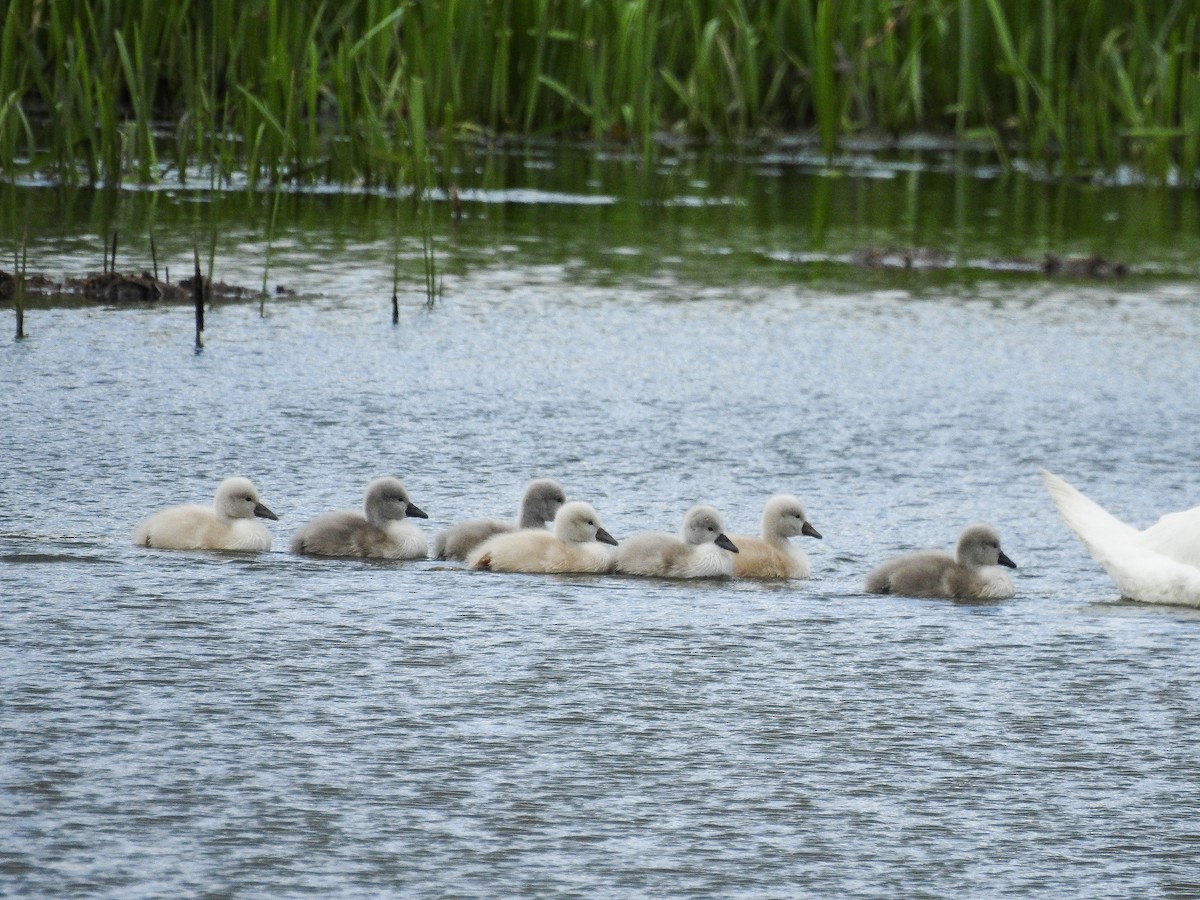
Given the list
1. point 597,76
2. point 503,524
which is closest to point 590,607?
point 503,524

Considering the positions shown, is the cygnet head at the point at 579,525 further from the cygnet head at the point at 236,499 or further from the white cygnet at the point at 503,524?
the cygnet head at the point at 236,499

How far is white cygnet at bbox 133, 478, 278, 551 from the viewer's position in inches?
213

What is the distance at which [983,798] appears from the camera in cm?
382

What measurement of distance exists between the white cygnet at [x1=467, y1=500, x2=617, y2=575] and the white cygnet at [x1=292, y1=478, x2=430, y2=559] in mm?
197

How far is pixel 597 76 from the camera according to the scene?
1461 centimetres

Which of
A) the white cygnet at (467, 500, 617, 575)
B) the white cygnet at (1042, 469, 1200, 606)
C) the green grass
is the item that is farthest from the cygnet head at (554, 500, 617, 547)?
the green grass

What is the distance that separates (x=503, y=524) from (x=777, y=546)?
71 cm

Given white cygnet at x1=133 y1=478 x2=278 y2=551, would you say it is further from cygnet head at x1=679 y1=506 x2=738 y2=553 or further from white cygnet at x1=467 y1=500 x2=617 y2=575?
cygnet head at x1=679 y1=506 x2=738 y2=553

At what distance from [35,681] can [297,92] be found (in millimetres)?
7379

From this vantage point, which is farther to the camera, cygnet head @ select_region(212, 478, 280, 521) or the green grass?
the green grass

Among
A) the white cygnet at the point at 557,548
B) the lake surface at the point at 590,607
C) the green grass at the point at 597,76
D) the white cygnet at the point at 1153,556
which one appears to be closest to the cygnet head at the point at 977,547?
the lake surface at the point at 590,607

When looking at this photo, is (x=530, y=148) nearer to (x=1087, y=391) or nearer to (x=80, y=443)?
(x=1087, y=391)

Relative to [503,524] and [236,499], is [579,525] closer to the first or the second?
[503,524]

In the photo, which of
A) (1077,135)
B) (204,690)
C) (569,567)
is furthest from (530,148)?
(204,690)
